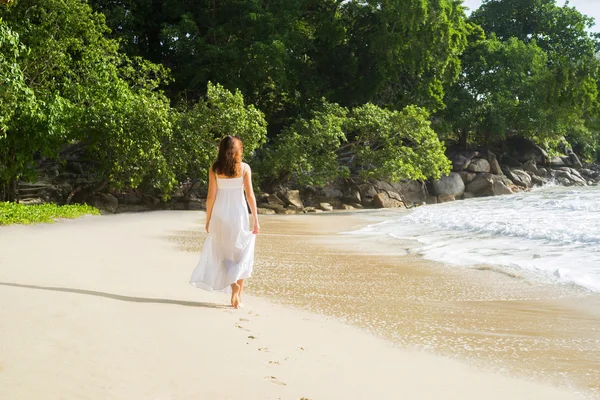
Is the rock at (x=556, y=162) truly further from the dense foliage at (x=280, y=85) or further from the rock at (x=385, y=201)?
the rock at (x=385, y=201)

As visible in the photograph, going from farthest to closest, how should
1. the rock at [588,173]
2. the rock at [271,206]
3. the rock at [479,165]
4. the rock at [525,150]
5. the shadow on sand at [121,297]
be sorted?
the rock at [588,173] → the rock at [525,150] → the rock at [479,165] → the rock at [271,206] → the shadow on sand at [121,297]

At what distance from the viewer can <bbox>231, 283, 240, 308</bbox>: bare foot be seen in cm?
539

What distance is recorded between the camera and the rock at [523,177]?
3852 cm

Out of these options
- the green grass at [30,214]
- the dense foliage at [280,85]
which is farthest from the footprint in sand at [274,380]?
the dense foliage at [280,85]

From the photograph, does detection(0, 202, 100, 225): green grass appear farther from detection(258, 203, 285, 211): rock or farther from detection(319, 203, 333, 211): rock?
detection(319, 203, 333, 211): rock

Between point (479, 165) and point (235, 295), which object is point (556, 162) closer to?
point (479, 165)

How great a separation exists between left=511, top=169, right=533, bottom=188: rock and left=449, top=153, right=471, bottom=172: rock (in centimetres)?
355

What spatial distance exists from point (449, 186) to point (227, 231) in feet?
98.1

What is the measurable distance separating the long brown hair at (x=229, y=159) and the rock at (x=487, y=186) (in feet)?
103

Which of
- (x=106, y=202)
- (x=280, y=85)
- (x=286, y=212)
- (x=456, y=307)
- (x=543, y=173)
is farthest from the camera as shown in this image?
(x=543, y=173)

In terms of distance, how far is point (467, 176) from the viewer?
120 feet

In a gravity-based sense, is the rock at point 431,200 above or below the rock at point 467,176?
below

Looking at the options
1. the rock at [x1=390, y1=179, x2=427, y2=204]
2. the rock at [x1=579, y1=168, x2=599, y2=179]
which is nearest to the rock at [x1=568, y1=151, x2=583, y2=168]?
the rock at [x1=579, y1=168, x2=599, y2=179]

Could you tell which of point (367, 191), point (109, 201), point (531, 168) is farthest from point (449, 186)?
point (109, 201)
